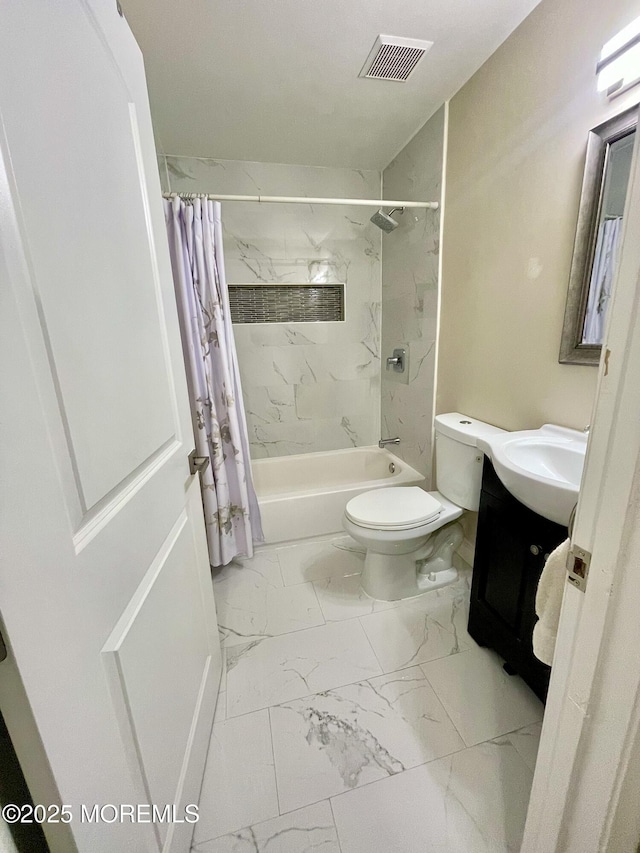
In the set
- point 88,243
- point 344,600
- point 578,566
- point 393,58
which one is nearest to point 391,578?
point 344,600

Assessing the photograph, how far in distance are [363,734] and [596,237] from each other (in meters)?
1.82

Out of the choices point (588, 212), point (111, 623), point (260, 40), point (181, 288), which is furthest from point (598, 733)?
point (260, 40)

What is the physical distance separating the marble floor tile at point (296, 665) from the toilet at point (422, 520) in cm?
30

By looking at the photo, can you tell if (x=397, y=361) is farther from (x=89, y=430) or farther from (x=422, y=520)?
(x=89, y=430)

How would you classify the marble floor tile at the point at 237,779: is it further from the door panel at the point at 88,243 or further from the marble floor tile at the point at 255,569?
the door panel at the point at 88,243

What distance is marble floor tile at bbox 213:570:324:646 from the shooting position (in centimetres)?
152

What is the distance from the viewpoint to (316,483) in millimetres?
2697

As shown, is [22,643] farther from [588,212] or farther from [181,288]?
[588,212]

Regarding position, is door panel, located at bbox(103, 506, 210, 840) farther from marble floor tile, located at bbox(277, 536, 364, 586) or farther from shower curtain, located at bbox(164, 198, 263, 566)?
marble floor tile, located at bbox(277, 536, 364, 586)

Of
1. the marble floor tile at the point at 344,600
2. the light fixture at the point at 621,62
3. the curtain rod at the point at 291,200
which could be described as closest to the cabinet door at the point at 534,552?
the marble floor tile at the point at 344,600

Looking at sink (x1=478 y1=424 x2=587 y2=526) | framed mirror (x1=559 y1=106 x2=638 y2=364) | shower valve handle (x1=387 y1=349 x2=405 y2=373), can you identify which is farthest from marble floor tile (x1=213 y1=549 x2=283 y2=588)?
framed mirror (x1=559 y1=106 x2=638 y2=364)

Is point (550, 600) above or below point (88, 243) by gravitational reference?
below

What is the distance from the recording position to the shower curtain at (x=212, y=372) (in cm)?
159

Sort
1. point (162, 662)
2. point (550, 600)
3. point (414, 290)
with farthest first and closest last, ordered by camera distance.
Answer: point (414, 290) < point (162, 662) < point (550, 600)
